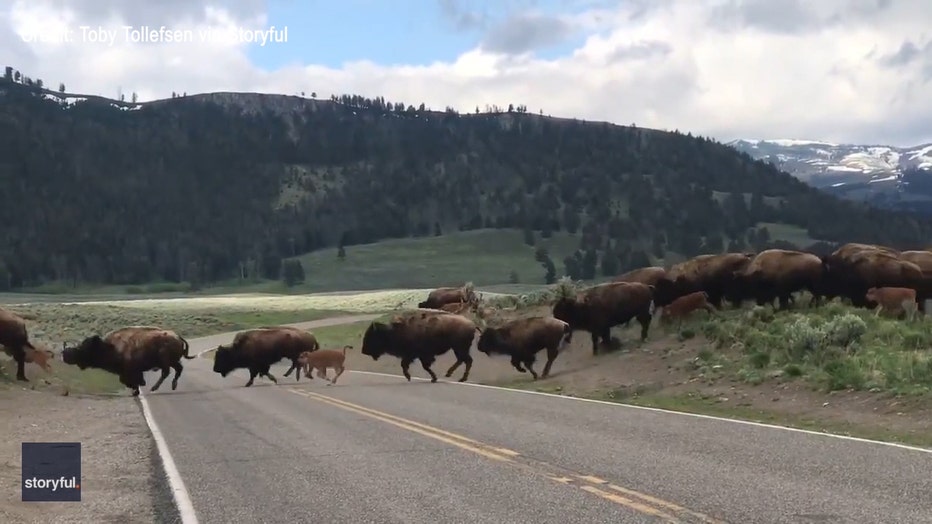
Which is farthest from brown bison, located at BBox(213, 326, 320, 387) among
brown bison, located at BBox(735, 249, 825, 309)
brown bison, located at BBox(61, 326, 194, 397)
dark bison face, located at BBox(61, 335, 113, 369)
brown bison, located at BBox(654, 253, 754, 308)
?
brown bison, located at BBox(735, 249, 825, 309)

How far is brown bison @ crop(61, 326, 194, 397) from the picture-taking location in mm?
27031

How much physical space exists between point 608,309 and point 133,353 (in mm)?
13799

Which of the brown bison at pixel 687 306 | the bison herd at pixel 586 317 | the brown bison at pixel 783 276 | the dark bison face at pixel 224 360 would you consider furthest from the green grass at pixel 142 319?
the brown bison at pixel 783 276

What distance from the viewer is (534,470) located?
9992 millimetres

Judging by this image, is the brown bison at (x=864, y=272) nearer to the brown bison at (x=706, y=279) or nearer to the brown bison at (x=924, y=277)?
the brown bison at (x=924, y=277)

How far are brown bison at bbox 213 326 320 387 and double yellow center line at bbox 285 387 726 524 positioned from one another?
1579 centimetres

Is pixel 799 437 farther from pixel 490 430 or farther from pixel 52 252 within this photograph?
pixel 52 252

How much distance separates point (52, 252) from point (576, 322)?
175600 mm

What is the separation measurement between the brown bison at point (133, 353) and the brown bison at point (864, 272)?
60.0 ft

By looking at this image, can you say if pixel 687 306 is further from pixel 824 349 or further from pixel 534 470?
pixel 534 470

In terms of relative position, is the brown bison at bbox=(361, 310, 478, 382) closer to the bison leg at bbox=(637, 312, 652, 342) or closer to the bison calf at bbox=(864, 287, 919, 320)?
the bison leg at bbox=(637, 312, 652, 342)

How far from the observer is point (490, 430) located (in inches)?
531

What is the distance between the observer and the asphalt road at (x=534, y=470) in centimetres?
802

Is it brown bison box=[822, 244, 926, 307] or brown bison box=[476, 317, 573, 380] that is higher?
brown bison box=[822, 244, 926, 307]
